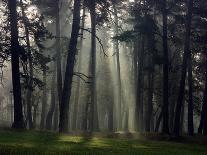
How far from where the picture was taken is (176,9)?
3109 centimetres

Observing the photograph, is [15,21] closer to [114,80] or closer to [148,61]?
[148,61]

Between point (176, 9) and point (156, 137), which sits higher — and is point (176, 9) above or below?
above

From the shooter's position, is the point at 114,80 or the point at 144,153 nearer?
the point at 144,153

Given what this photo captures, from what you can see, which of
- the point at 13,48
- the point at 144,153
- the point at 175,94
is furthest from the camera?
the point at 175,94

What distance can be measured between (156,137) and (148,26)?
8.11m

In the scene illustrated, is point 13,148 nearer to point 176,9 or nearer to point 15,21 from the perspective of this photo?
point 15,21

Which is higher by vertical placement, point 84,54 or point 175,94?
point 84,54

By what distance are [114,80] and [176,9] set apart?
27561 millimetres

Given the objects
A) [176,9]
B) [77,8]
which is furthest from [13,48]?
[176,9]

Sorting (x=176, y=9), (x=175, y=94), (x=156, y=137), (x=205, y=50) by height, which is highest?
(x=176, y=9)

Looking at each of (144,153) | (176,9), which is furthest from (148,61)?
(144,153)

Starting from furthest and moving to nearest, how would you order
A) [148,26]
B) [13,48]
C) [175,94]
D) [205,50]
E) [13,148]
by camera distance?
[175,94] → [205,50] → [148,26] → [13,48] → [13,148]

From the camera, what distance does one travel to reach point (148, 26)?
28078 millimetres

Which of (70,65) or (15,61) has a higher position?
(15,61)
